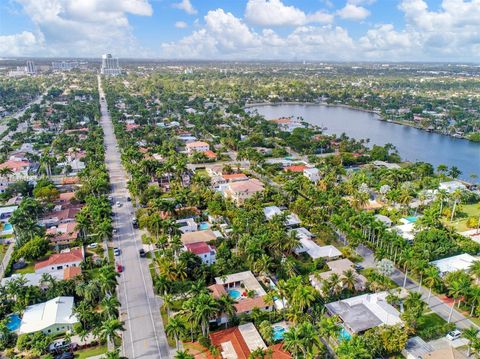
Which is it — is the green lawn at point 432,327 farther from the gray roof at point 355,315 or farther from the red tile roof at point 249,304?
the red tile roof at point 249,304

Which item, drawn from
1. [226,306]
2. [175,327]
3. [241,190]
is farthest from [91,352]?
[241,190]

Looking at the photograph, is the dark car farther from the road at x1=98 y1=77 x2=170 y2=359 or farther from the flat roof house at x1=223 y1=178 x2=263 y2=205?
the flat roof house at x1=223 y1=178 x2=263 y2=205

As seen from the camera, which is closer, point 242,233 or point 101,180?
point 242,233

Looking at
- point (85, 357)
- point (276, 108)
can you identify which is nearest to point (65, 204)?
point (85, 357)

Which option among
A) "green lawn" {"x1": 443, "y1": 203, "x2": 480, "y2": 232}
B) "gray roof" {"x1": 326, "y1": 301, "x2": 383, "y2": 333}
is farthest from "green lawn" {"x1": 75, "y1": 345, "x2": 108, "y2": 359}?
"green lawn" {"x1": 443, "y1": 203, "x2": 480, "y2": 232}

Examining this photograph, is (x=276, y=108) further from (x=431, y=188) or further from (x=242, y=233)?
(x=242, y=233)

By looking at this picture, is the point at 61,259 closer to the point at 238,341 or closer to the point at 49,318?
the point at 49,318
